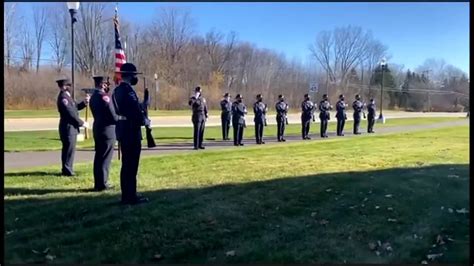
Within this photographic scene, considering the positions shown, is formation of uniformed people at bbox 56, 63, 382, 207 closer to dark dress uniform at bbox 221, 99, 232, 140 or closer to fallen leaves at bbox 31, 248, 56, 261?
fallen leaves at bbox 31, 248, 56, 261

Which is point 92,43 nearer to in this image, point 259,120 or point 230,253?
point 259,120

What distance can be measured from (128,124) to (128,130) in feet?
0.23

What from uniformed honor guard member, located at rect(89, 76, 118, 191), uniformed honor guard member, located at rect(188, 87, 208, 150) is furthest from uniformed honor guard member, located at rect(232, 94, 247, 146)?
uniformed honor guard member, located at rect(89, 76, 118, 191)

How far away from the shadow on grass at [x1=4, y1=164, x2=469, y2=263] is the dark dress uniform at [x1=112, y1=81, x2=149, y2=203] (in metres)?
0.32

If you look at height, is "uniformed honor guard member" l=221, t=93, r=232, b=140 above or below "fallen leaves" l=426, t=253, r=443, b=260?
above

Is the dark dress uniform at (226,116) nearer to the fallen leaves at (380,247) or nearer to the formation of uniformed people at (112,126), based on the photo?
the formation of uniformed people at (112,126)

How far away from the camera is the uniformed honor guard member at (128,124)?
19.9ft

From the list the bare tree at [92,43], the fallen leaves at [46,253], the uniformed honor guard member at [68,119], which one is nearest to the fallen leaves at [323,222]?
the fallen leaves at [46,253]

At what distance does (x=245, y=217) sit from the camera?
579 cm

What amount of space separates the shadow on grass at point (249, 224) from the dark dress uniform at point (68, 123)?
1.37 meters

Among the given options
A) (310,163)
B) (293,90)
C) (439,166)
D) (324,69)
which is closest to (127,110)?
(310,163)

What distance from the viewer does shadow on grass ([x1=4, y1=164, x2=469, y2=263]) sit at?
457 centimetres

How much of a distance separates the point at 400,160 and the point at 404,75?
4274 centimetres

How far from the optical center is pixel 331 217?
5.84 metres
